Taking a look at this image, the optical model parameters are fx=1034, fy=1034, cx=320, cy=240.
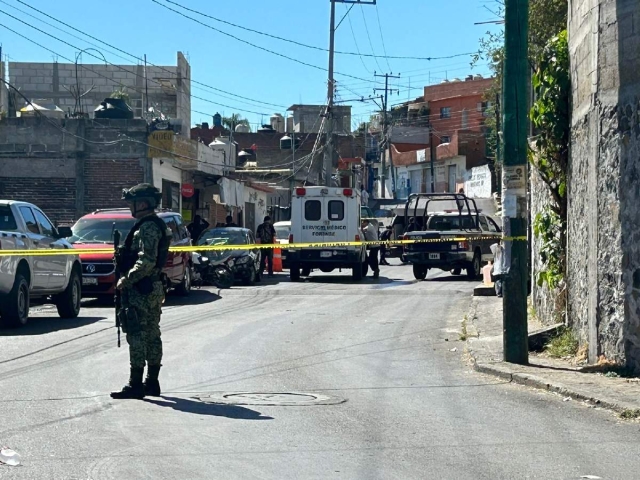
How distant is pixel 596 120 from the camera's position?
1105cm

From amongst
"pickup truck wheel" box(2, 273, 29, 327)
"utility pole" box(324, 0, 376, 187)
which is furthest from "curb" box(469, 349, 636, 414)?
"utility pole" box(324, 0, 376, 187)

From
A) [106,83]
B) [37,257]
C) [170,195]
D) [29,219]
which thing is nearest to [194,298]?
[29,219]

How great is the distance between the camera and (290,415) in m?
8.39

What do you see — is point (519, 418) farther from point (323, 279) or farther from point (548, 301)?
point (323, 279)

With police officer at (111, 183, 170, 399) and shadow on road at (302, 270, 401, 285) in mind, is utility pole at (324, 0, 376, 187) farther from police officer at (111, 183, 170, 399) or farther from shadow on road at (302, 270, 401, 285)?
police officer at (111, 183, 170, 399)

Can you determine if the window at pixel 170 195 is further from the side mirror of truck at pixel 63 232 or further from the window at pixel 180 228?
the side mirror of truck at pixel 63 232

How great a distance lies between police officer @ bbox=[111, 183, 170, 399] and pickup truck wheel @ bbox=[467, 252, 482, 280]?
2064 cm

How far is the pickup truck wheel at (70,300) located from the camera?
1723 centimetres

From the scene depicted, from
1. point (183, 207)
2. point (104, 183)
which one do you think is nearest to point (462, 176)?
point (183, 207)

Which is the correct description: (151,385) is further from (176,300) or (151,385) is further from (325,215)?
(325,215)

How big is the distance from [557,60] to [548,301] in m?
3.52

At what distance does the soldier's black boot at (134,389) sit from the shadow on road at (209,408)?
87mm

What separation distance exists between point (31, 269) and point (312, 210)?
16062 mm

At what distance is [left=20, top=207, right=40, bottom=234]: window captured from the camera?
16188mm
